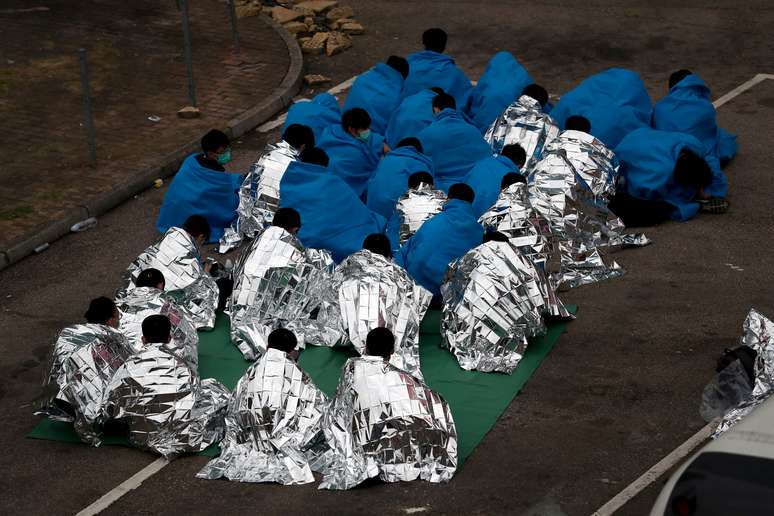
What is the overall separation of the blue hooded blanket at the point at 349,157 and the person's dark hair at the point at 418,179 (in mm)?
1117

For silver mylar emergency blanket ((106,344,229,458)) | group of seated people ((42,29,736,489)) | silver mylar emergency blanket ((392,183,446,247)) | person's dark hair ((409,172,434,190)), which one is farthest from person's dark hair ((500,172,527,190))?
silver mylar emergency blanket ((106,344,229,458))

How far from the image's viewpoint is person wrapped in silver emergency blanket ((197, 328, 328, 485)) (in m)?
8.38

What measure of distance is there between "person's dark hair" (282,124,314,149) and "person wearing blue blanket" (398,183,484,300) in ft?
7.13

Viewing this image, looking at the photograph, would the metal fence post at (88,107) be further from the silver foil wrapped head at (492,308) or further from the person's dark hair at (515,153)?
the silver foil wrapped head at (492,308)

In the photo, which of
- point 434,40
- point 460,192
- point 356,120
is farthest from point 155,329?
point 434,40

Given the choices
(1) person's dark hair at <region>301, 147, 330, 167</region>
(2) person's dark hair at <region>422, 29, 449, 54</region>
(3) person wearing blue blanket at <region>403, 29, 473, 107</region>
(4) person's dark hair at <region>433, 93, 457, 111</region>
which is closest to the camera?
(1) person's dark hair at <region>301, 147, 330, 167</region>

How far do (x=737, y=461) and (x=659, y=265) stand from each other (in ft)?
18.8

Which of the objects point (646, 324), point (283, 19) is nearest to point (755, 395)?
point (646, 324)

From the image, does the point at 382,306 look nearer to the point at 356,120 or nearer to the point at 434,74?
the point at 356,120

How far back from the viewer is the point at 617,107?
13.1m

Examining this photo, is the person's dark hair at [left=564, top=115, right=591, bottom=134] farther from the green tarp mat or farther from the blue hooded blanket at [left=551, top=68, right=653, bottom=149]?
the green tarp mat

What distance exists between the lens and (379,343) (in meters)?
8.60

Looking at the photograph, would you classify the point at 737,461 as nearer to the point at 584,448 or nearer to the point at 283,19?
the point at 584,448

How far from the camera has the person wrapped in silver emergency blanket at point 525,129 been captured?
41.6 feet
